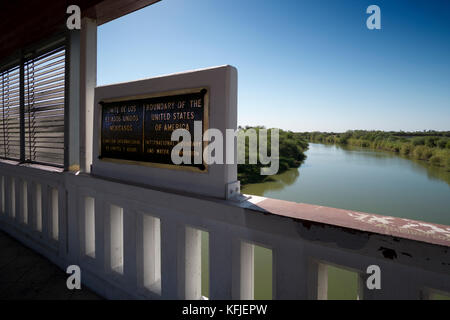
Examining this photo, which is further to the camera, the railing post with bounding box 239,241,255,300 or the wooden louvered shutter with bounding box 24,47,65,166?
the wooden louvered shutter with bounding box 24,47,65,166

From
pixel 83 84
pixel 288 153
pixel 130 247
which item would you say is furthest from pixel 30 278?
pixel 288 153

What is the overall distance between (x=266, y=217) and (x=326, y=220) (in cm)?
31

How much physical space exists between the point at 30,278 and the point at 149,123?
213 cm

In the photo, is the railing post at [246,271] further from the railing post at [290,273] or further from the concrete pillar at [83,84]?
the concrete pillar at [83,84]

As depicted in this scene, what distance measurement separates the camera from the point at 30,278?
265cm

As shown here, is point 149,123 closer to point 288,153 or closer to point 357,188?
point 288,153

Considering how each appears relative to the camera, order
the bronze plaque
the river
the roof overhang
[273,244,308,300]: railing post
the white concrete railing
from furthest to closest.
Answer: the river
the roof overhang
the bronze plaque
[273,244,308,300]: railing post
the white concrete railing

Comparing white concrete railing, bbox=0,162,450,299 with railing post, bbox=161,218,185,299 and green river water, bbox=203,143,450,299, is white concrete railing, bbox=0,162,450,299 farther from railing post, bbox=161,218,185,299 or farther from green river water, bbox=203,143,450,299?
green river water, bbox=203,143,450,299

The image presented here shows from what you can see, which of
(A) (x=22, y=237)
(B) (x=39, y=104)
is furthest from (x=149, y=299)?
(B) (x=39, y=104)

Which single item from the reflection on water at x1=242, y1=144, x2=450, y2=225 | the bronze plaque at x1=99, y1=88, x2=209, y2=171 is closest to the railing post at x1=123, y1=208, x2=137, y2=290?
the bronze plaque at x1=99, y1=88, x2=209, y2=171

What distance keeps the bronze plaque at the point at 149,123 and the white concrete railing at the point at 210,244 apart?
269 mm

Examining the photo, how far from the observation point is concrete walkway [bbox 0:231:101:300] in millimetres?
2379

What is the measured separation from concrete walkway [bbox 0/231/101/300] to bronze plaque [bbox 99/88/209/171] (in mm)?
1327
